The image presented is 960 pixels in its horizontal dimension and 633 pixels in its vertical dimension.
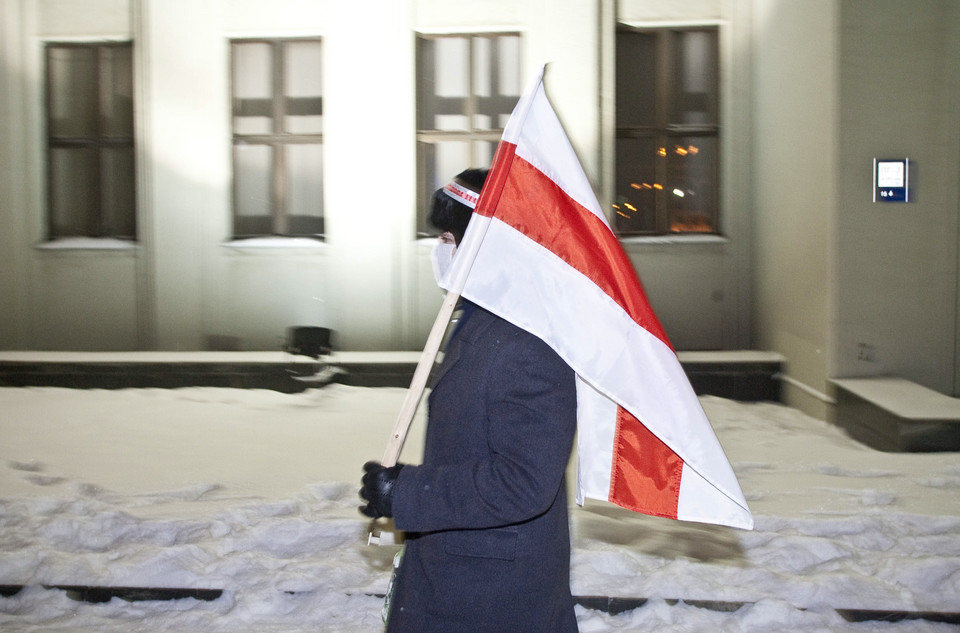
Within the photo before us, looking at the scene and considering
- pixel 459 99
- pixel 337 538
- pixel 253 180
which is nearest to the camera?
pixel 337 538

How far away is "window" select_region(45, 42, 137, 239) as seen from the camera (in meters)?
8.74

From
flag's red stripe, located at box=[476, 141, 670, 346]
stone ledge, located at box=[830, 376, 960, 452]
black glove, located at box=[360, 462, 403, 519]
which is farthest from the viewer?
stone ledge, located at box=[830, 376, 960, 452]

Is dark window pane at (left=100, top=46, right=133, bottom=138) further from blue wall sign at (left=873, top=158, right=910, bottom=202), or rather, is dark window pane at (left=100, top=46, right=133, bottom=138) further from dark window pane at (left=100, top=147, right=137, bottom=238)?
blue wall sign at (left=873, top=158, right=910, bottom=202)

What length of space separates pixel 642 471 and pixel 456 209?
0.74 m

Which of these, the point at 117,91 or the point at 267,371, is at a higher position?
the point at 117,91

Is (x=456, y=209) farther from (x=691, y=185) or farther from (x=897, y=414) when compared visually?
(x=691, y=185)

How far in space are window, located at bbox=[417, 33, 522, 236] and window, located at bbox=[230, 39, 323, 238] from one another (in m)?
1.05

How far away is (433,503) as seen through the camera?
5.73 ft

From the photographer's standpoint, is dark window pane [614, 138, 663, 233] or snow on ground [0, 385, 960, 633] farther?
dark window pane [614, 138, 663, 233]

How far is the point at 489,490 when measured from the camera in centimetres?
169

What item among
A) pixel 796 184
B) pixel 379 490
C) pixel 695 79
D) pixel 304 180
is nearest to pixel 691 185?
pixel 695 79

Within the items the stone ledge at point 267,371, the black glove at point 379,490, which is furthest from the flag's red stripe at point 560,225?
the stone ledge at point 267,371

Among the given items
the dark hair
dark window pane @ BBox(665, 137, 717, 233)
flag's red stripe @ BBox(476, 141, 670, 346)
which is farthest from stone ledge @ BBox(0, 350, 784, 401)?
flag's red stripe @ BBox(476, 141, 670, 346)

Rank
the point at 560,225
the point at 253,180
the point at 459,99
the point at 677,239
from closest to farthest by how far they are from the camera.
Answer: the point at 560,225
the point at 677,239
the point at 459,99
the point at 253,180
